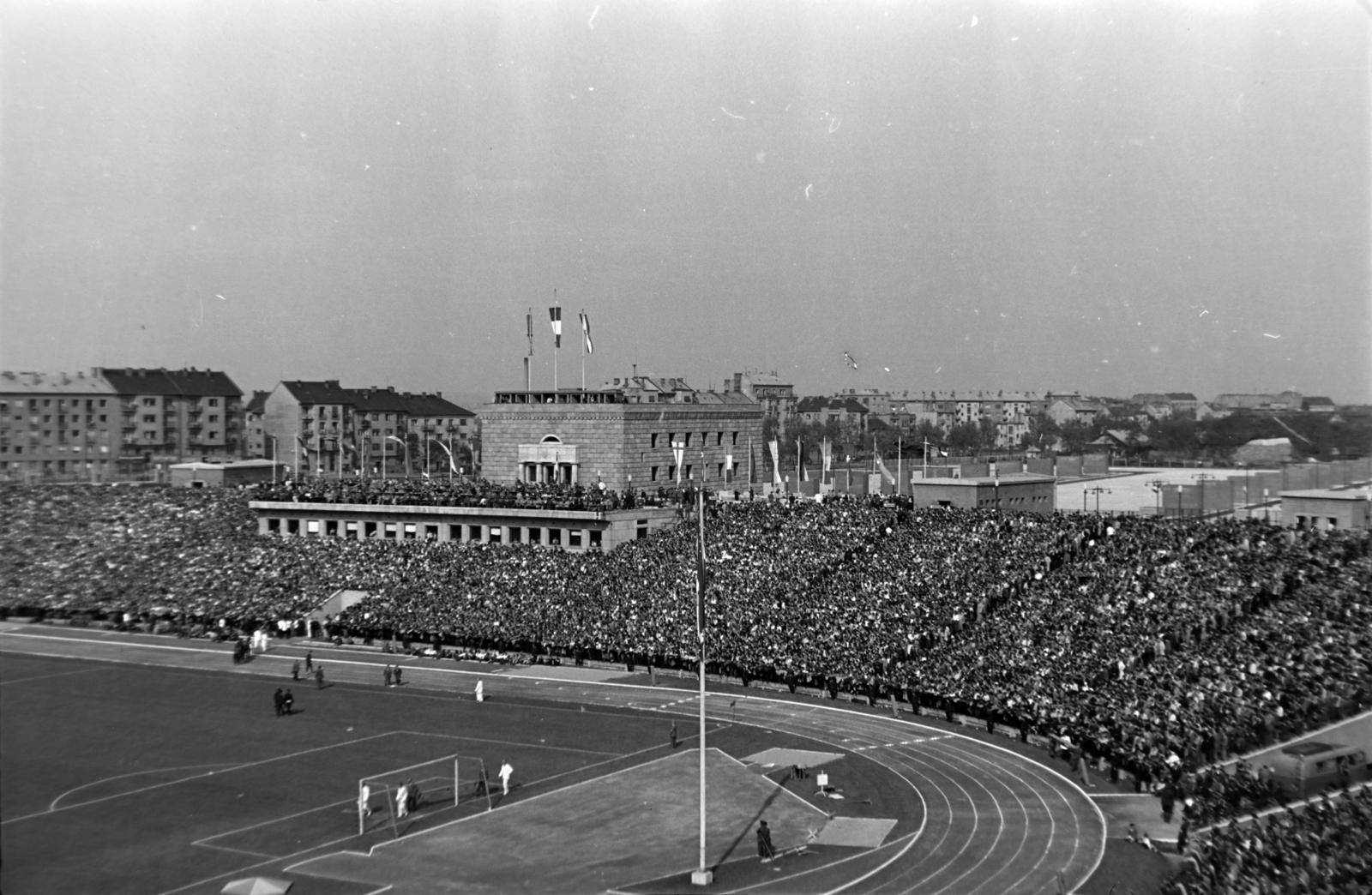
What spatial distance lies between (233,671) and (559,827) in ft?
97.8

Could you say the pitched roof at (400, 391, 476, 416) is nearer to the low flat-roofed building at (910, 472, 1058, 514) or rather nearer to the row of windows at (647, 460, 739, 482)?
the row of windows at (647, 460, 739, 482)

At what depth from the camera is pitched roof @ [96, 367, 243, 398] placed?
2549 inches

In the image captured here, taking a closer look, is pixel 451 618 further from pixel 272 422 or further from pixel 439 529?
pixel 272 422

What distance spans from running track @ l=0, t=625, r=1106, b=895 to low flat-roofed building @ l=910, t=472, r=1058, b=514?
2257 centimetres

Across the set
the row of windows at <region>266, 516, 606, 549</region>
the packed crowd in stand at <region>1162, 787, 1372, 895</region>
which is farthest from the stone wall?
the packed crowd in stand at <region>1162, 787, 1372, 895</region>

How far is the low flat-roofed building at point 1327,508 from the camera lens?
186 feet

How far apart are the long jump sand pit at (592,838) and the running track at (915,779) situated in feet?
12.0

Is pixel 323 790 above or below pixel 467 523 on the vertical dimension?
below

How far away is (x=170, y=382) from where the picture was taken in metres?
75.9

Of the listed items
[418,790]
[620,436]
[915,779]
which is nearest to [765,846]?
[915,779]

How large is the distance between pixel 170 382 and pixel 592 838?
50.0m

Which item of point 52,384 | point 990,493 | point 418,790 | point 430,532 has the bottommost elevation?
point 418,790

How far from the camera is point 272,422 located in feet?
426

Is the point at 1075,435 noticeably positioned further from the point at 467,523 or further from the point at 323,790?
the point at 323,790
